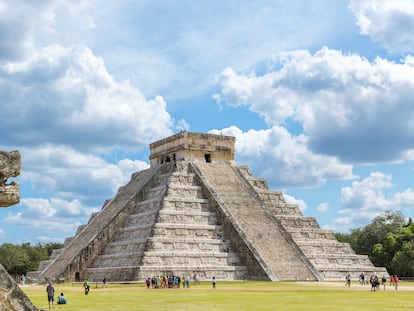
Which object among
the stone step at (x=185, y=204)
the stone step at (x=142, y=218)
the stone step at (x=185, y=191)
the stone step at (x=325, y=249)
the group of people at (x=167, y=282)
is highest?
the stone step at (x=185, y=191)

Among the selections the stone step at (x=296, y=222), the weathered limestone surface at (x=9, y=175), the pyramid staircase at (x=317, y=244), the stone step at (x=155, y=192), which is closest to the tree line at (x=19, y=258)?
the stone step at (x=155, y=192)

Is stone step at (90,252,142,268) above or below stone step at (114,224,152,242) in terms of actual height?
below

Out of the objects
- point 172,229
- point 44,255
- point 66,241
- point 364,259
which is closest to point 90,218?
point 66,241

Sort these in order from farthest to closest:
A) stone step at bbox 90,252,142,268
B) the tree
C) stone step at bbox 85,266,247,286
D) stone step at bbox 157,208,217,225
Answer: the tree
stone step at bbox 157,208,217,225
stone step at bbox 90,252,142,268
stone step at bbox 85,266,247,286

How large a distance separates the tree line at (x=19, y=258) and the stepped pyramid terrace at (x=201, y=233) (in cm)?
2628

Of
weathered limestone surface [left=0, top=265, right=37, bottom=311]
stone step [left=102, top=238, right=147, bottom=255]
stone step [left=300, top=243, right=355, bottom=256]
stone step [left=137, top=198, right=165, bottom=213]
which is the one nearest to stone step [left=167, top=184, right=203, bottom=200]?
stone step [left=137, top=198, right=165, bottom=213]

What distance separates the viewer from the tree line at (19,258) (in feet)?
218

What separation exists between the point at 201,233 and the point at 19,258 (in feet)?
121

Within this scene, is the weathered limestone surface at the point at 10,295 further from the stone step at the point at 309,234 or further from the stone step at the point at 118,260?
the stone step at the point at 309,234

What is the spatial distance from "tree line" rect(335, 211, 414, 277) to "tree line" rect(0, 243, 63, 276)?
3535cm

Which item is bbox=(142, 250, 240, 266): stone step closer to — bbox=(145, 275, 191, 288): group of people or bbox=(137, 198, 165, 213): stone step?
bbox=(145, 275, 191, 288): group of people

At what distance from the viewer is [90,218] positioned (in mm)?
46938

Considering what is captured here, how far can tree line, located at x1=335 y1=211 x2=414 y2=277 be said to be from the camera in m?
46.5

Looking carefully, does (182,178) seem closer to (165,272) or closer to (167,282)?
(165,272)
